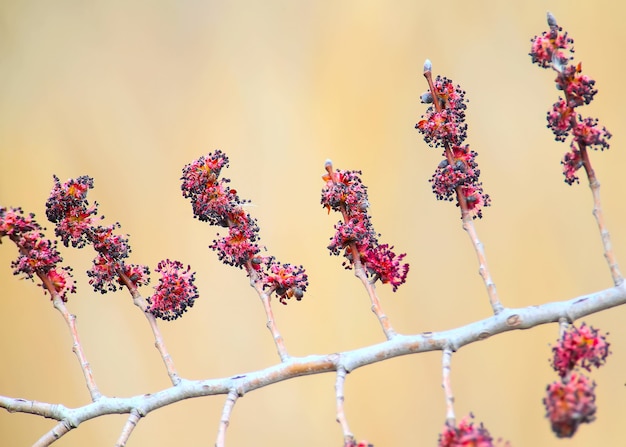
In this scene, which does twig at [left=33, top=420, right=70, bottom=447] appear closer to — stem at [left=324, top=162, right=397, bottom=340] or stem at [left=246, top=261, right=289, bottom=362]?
stem at [left=246, top=261, right=289, bottom=362]

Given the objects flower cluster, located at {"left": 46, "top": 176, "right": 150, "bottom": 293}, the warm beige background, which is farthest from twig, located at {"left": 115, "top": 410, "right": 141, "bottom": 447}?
the warm beige background

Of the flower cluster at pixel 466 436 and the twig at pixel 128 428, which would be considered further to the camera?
the twig at pixel 128 428

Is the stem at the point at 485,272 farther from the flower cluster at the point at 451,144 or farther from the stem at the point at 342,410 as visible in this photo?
the stem at the point at 342,410

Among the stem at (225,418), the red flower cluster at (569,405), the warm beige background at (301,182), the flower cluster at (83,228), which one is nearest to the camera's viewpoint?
the red flower cluster at (569,405)

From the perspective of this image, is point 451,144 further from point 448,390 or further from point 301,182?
point 301,182

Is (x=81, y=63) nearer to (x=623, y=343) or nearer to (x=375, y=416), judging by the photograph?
(x=375, y=416)

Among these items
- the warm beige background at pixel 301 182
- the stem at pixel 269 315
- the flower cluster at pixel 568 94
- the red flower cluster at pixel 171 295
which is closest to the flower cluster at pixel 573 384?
the flower cluster at pixel 568 94
